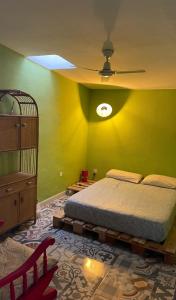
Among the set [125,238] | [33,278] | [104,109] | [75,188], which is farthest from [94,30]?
[75,188]

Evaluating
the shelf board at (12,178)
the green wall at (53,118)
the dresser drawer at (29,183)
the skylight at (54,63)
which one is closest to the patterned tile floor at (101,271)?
the dresser drawer at (29,183)

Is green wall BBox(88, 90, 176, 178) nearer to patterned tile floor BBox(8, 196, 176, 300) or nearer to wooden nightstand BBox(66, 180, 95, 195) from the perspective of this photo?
wooden nightstand BBox(66, 180, 95, 195)

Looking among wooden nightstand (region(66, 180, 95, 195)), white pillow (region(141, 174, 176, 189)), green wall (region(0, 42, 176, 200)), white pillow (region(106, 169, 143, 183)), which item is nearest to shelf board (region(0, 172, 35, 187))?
green wall (region(0, 42, 176, 200))

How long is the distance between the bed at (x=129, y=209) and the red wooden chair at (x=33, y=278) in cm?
131

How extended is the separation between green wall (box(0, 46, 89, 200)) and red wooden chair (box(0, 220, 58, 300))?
1.87m

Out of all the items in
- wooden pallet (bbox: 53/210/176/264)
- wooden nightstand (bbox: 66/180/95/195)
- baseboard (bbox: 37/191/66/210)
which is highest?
wooden nightstand (bbox: 66/180/95/195)

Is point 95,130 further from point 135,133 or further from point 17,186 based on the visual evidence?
point 17,186

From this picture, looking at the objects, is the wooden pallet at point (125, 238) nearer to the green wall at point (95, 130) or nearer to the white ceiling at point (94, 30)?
the green wall at point (95, 130)

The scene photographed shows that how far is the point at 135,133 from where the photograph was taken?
5.11 metres

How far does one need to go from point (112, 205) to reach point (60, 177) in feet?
5.55

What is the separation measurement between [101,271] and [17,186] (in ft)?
4.76

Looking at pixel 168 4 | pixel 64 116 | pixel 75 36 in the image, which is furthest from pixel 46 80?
pixel 168 4

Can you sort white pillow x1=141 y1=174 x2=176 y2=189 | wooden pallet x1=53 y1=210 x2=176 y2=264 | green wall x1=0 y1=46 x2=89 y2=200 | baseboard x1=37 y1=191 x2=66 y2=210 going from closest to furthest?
1. wooden pallet x1=53 y1=210 x2=176 y2=264
2. green wall x1=0 y1=46 x2=89 y2=200
3. baseboard x1=37 y1=191 x2=66 y2=210
4. white pillow x1=141 y1=174 x2=176 y2=189

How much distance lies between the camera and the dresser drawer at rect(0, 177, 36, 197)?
2.87 meters
